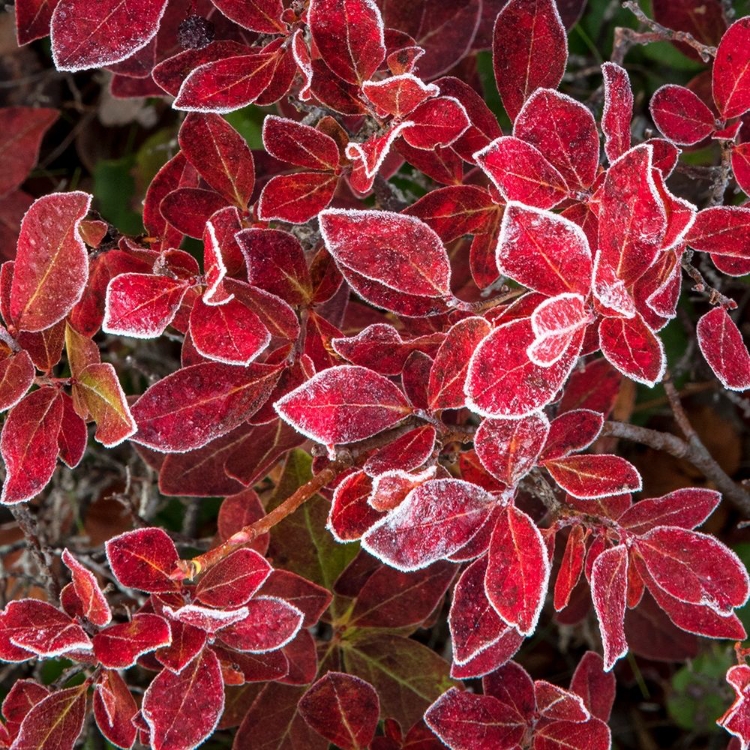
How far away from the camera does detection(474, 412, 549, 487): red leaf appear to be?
788 millimetres

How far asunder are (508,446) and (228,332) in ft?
0.91

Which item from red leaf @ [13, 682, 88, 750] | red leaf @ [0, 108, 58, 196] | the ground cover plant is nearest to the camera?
the ground cover plant

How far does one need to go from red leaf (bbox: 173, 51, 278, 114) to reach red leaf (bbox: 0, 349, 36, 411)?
281mm

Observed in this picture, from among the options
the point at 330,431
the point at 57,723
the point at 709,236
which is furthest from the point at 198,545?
the point at 709,236

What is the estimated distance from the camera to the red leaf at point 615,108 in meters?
0.78

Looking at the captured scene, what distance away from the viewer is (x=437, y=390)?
807mm

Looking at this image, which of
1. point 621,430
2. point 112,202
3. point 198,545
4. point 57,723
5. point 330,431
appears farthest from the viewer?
point 112,202

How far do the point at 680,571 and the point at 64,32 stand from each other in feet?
2.58

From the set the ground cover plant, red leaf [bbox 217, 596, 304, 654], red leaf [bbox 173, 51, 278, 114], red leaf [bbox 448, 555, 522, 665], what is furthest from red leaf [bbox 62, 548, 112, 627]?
red leaf [bbox 173, 51, 278, 114]

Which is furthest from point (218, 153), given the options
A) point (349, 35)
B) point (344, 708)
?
point (344, 708)

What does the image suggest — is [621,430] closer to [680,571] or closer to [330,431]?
[680,571]

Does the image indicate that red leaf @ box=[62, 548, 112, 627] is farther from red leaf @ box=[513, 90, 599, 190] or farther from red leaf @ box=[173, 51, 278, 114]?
red leaf @ box=[513, 90, 599, 190]

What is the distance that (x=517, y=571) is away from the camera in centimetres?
78

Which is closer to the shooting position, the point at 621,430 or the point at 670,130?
the point at 670,130
